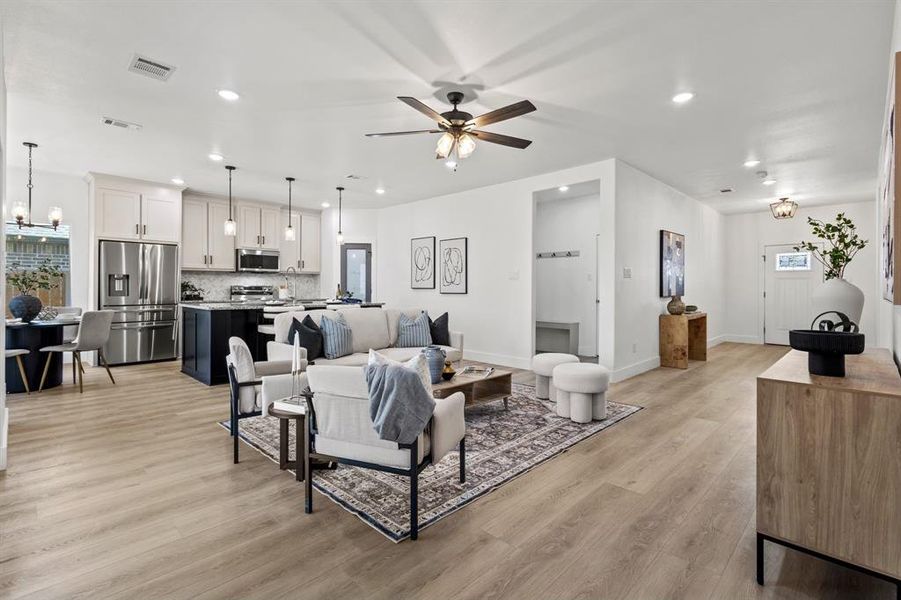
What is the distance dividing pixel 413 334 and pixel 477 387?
1.36 metres

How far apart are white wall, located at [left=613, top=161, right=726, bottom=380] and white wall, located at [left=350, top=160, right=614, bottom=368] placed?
0.66 feet

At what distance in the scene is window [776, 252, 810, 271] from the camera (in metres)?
8.52

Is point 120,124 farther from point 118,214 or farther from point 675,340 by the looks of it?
point 675,340

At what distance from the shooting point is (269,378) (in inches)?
121

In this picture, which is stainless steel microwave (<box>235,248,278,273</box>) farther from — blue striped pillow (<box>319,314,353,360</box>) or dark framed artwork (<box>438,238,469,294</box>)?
blue striped pillow (<box>319,314,353,360</box>)

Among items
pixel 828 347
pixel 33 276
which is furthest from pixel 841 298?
pixel 33 276

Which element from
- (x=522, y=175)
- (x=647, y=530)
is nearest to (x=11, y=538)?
(x=647, y=530)

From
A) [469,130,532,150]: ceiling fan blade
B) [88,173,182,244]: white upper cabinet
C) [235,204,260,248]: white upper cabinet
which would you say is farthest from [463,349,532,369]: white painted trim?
[88,173,182,244]: white upper cabinet

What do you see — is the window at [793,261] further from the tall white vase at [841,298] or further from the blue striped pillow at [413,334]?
the blue striped pillow at [413,334]

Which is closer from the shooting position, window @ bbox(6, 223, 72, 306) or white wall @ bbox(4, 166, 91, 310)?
window @ bbox(6, 223, 72, 306)

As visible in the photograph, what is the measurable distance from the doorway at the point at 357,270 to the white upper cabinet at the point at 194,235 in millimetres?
2465

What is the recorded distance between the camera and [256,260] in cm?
809

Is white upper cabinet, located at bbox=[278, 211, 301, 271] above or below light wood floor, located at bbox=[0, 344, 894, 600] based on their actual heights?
above

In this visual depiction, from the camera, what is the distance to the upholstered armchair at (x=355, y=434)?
7.06 feet
